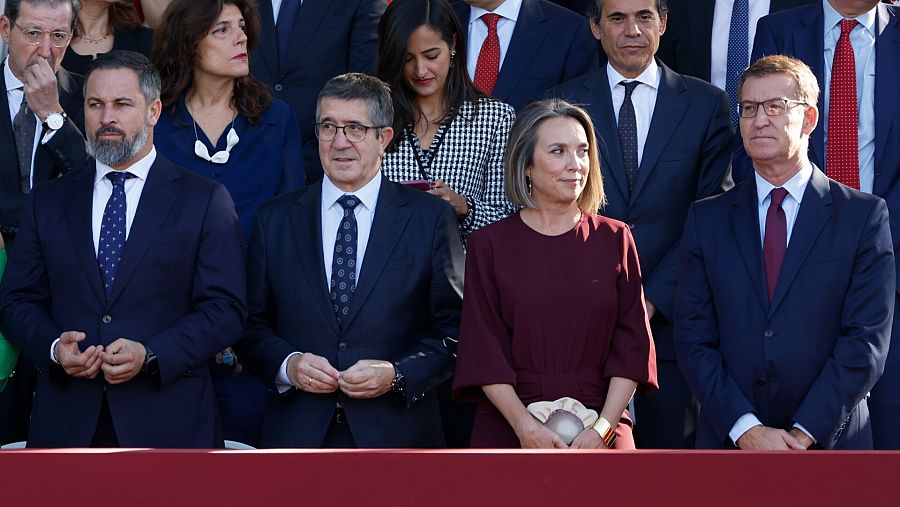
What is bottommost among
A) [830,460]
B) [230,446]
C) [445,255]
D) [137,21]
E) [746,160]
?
[230,446]

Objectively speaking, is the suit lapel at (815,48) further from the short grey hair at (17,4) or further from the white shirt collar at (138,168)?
the short grey hair at (17,4)

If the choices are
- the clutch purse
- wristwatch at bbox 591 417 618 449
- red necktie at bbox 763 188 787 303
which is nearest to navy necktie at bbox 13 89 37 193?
the clutch purse

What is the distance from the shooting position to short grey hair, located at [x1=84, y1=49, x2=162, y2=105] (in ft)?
15.6

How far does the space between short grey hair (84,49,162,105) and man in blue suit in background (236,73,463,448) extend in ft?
1.84

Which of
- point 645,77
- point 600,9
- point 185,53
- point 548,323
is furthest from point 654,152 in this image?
point 185,53

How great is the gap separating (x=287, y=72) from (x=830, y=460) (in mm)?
3352

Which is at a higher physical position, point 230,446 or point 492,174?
point 492,174

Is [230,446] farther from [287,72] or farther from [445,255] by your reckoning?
[287,72]

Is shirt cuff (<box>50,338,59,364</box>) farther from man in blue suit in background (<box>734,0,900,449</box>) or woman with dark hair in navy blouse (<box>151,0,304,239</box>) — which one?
man in blue suit in background (<box>734,0,900,449</box>)

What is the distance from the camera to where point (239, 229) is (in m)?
4.72

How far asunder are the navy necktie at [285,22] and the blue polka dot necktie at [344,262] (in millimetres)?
1460

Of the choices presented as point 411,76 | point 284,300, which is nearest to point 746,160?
point 411,76

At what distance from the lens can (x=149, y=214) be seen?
4602mm

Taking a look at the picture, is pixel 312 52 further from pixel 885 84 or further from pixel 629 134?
pixel 885 84
